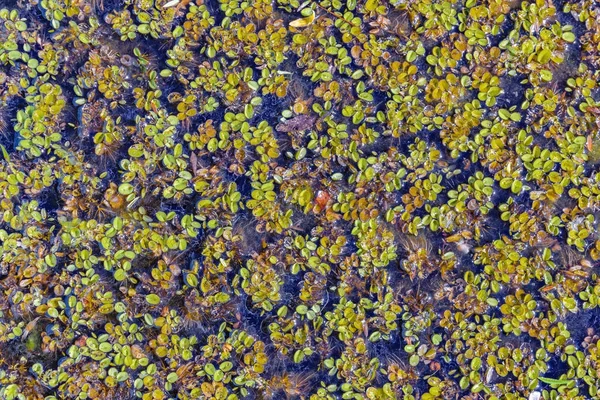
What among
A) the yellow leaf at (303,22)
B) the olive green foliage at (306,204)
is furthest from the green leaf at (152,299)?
the yellow leaf at (303,22)

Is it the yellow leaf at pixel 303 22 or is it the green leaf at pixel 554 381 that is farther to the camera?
the yellow leaf at pixel 303 22

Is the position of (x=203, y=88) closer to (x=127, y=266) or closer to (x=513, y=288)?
(x=127, y=266)

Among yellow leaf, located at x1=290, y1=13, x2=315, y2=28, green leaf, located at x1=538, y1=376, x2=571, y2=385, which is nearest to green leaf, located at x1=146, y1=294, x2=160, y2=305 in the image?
yellow leaf, located at x1=290, y1=13, x2=315, y2=28

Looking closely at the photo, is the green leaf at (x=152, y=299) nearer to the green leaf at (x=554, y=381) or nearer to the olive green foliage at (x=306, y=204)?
the olive green foliage at (x=306, y=204)

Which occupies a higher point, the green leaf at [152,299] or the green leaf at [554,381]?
the green leaf at [152,299]

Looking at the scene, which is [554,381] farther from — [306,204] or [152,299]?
[152,299]

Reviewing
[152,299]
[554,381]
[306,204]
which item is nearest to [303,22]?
[306,204]

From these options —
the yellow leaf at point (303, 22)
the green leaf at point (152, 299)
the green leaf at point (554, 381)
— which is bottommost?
the green leaf at point (554, 381)

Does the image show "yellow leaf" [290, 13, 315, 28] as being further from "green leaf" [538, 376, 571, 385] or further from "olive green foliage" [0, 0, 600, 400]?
"green leaf" [538, 376, 571, 385]

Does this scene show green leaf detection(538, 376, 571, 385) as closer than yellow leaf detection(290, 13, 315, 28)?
Yes

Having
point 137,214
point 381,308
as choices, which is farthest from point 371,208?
point 137,214

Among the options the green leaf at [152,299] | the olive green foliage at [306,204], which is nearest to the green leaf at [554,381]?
the olive green foliage at [306,204]
